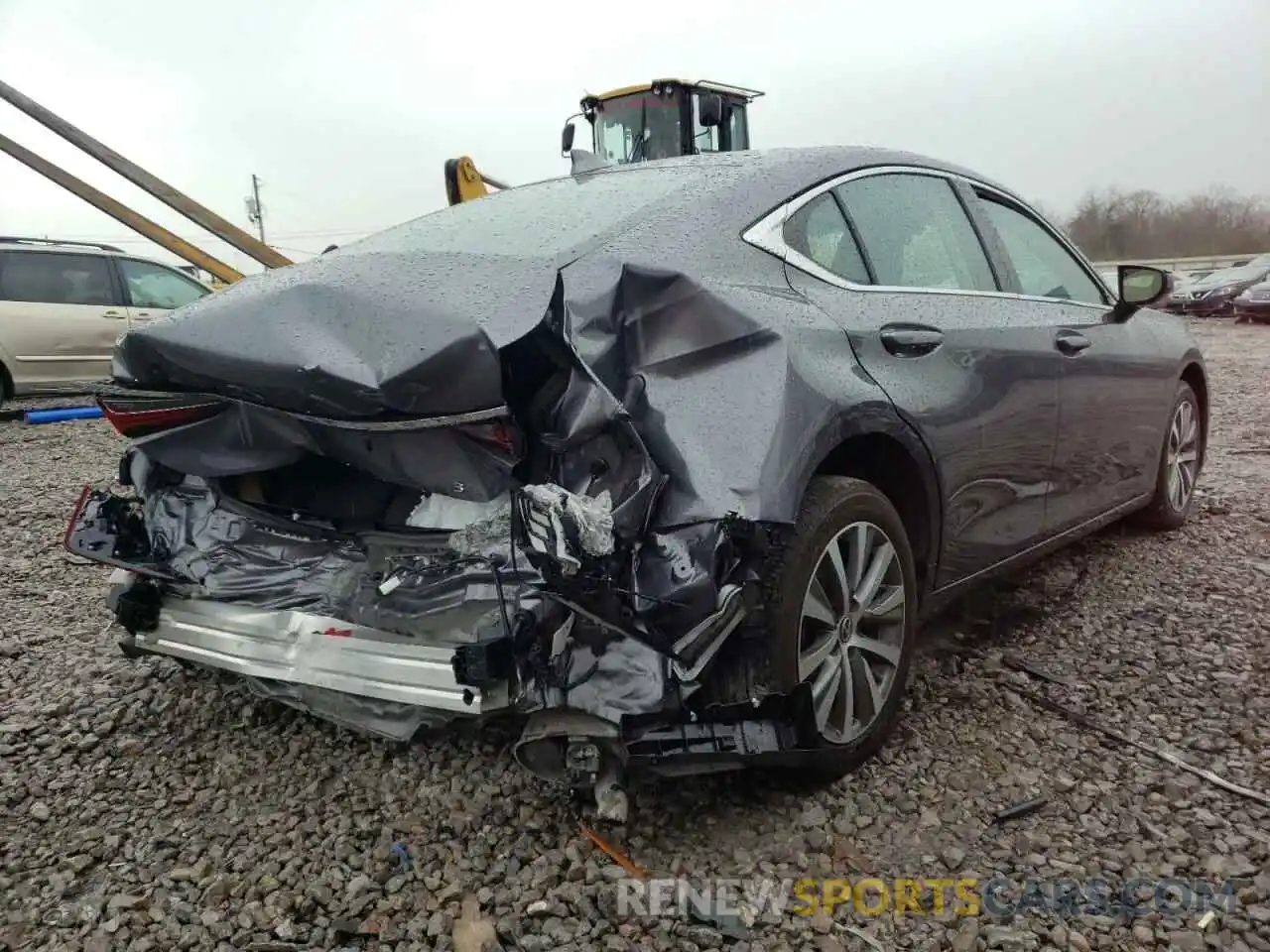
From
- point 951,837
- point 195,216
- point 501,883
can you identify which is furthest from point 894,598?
point 195,216

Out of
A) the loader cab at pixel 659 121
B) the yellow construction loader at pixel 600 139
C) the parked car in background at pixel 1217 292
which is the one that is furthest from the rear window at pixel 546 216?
the parked car in background at pixel 1217 292

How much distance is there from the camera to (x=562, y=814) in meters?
2.34

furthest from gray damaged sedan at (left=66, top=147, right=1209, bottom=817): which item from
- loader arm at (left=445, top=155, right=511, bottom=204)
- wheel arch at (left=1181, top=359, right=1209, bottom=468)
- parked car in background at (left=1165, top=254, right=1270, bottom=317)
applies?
parked car in background at (left=1165, top=254, right=1270, bottom=317)

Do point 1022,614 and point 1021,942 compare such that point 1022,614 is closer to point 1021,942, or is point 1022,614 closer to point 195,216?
point 1021,942

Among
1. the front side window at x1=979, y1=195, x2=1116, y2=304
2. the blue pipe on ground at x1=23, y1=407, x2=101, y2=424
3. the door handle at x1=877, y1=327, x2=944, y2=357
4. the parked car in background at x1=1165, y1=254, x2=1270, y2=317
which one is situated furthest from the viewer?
the parked car in background at x1=1165, y1=254, x2=1270, y2=317

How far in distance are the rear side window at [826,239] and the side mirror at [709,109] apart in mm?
7105

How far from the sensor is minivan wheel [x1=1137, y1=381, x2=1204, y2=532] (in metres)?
4.34

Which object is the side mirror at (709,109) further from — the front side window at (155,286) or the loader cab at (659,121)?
the front side window at (155,286)

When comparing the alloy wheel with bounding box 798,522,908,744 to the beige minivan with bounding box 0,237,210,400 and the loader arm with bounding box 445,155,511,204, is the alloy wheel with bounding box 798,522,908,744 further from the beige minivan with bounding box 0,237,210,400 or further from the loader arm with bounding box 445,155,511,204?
the beige minivan with bounding box 0,237,210,400

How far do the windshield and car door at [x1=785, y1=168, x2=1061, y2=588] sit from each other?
7.02m

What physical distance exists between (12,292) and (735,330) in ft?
31.7

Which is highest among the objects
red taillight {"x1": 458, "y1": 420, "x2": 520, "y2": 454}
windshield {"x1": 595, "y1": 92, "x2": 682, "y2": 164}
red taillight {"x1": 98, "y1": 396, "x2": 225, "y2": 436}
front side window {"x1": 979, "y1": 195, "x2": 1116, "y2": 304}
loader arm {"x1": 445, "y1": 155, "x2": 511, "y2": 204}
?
windshield {"x1": 595, "y1": 92, "x2": 682, "y2": 164}

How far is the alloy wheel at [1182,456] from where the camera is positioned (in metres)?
4.39

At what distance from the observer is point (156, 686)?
124 inches
